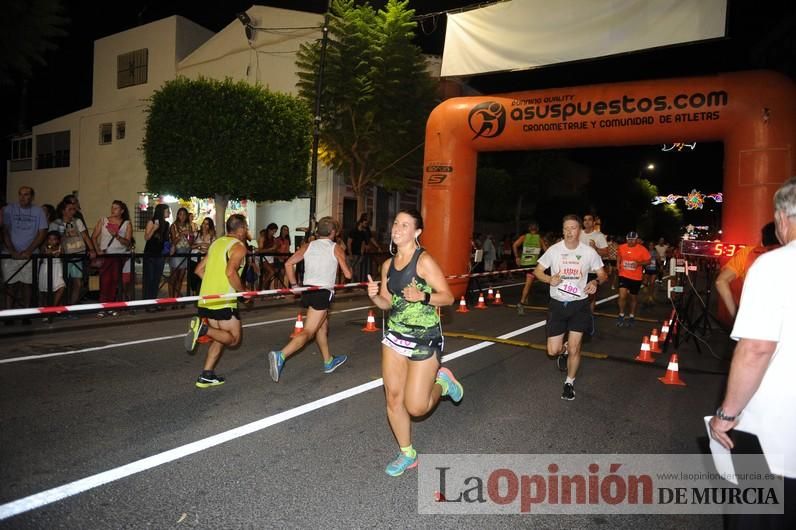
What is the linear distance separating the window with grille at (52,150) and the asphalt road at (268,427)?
29.2 metres

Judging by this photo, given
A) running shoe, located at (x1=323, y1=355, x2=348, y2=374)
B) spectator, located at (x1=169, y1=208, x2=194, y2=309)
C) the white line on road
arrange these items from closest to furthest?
the white line on road
running shoe, located at (x1=323, y1=355, x2=348, y2=374)
spectator, located at (x1=169, y1=208, x2=194, y2=309)

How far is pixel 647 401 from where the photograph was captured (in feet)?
19.3

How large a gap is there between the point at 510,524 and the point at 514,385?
3.16 metres

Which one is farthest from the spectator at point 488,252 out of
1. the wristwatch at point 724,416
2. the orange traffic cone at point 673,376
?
the wristwatch at point 724,416

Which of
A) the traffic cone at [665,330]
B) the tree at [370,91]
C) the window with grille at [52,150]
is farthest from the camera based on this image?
→ the window with grille at [52,150]

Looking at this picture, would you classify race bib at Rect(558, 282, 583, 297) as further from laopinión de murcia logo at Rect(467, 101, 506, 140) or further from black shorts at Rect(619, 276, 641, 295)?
laopinión de murcia logo at Rect(467, 101, 506, 140)

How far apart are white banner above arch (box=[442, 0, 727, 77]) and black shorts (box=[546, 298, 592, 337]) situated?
7.29 meters

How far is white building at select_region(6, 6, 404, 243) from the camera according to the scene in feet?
82.9

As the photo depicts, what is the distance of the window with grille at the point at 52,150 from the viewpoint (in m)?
32.7

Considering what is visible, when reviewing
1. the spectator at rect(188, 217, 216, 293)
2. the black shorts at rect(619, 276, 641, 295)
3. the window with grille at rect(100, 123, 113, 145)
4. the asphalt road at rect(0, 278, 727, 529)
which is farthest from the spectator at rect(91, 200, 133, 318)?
the window with grille at rect(100, 123, 113, 145)

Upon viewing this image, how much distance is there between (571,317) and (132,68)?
30644 millimetres

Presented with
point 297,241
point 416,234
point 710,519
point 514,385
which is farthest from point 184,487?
point 297,241

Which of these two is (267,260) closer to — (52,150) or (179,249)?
(179,249)

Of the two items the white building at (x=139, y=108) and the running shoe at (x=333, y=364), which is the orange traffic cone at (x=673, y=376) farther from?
the white building at (x=139, y=108)
